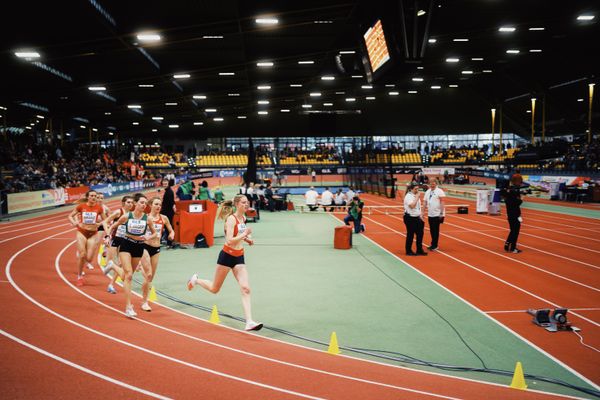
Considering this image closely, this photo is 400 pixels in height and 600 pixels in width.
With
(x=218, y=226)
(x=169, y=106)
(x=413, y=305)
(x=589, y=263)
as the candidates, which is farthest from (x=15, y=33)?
(x=169, y=106)

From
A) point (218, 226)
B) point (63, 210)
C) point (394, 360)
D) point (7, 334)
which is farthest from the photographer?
point (63, 210)

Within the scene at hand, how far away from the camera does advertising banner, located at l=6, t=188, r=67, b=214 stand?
2299 centimetres

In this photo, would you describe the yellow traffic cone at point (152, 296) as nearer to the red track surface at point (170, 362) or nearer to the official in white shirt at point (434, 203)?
the red track surface at point (170, 362)

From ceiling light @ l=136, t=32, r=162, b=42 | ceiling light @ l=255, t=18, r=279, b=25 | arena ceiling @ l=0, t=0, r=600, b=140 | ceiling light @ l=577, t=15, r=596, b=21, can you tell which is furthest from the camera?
ceiling light @ l=577, t=15, r=596, b=21

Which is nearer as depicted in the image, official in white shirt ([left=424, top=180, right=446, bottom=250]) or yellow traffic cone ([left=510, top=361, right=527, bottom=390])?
yellow traffic cone ([left=510, top=361, right=527, bottom=390])

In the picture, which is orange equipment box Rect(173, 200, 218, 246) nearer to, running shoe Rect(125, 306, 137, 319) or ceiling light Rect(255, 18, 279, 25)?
running shoe Rect(125, 306, 137, 319)

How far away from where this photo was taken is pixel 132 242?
721cm

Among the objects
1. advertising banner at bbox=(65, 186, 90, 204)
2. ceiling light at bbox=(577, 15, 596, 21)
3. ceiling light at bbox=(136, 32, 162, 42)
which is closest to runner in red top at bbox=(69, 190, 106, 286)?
ceiling light at bbox=(136, 32, 162, 42)

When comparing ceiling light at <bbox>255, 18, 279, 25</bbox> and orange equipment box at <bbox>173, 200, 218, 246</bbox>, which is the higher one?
ceiling light at <bbox>255, 18, 279, 25</bbox>

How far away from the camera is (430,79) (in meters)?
41.0

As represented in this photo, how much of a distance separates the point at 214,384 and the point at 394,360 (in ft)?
7.21

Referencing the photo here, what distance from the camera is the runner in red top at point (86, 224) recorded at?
9.42 meters

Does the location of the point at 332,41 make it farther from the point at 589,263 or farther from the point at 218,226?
the point at 589,263

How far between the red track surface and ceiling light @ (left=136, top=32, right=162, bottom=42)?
1279 centimetres
